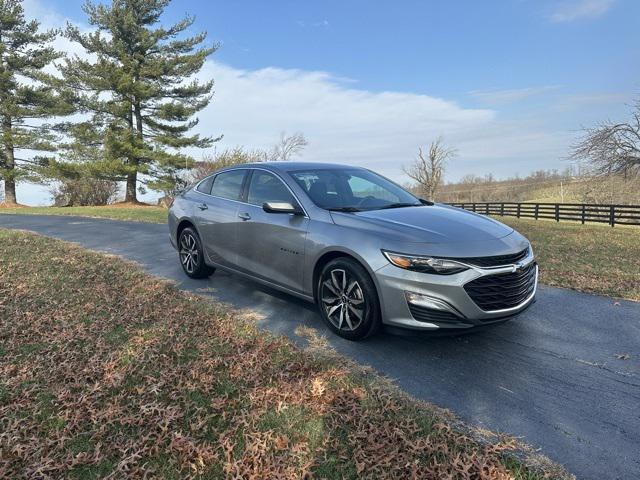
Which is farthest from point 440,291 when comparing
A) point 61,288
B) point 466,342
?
point 61,288

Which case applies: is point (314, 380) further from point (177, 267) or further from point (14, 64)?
point (14, 64)

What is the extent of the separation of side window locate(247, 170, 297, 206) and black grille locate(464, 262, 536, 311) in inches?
75.7

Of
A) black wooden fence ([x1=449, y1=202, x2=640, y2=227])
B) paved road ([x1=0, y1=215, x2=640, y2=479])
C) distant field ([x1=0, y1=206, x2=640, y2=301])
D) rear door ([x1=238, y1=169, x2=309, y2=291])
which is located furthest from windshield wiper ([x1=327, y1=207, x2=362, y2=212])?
black wooden fence ([x1=449, y1=202, x2=640, y2=227])

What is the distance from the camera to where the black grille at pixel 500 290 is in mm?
3201

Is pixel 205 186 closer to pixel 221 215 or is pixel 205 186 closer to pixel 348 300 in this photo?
pixel 221 215

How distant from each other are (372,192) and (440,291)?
1750mm

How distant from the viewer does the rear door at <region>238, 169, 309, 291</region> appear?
13.4ft

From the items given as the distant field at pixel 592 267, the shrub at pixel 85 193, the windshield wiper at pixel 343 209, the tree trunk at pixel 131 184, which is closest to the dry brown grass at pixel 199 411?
the windshield wiper at pixel 343 209

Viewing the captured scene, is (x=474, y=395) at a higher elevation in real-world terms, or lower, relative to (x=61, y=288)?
lower

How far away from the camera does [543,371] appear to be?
3227 millimetres

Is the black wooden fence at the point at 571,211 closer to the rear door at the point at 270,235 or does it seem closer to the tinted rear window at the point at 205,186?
the tinted rear window at the point at 205,186

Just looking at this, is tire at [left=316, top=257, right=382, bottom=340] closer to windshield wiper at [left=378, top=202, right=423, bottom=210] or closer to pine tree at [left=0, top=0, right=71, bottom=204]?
windshield wiper at [left=378, top=202, right=423, bottom=210]

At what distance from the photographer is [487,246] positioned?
11.0ft

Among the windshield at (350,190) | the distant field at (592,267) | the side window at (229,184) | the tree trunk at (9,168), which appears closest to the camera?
the windshield at (350,190)
